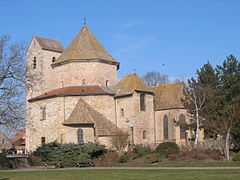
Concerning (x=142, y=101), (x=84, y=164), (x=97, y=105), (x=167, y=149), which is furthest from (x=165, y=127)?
(x=84, y=164)

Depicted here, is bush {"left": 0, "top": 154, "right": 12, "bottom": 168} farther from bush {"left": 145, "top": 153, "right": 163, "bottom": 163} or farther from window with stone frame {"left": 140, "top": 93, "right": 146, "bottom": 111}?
window with stone frame {"left": 140, "top": 93, "right": 146, "bottom": 111}

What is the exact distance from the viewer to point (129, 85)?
1670 inches

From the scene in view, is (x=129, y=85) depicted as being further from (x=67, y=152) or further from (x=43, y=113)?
(x=67, y=152)

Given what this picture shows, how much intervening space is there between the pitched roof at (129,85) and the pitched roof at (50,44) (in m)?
12.1

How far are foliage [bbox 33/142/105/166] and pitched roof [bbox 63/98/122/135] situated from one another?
410cm

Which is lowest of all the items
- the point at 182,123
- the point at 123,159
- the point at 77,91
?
the point at 123,159

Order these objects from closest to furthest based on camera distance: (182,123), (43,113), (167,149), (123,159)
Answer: (123,159) → (167,149) → (182,123) → (43,113)

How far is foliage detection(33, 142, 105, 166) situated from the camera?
32.8 metres

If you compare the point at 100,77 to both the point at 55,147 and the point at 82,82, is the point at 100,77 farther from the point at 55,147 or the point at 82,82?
the point at 55,147

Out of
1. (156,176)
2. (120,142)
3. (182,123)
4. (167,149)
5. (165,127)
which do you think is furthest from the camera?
(165,127)

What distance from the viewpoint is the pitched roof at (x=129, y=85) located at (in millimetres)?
41919

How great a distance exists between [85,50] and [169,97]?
12.0 metres

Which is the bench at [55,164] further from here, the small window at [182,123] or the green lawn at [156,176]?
the small window at [182,123]

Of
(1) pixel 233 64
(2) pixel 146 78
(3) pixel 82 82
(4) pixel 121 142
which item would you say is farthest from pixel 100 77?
(2) pixel 146 78
